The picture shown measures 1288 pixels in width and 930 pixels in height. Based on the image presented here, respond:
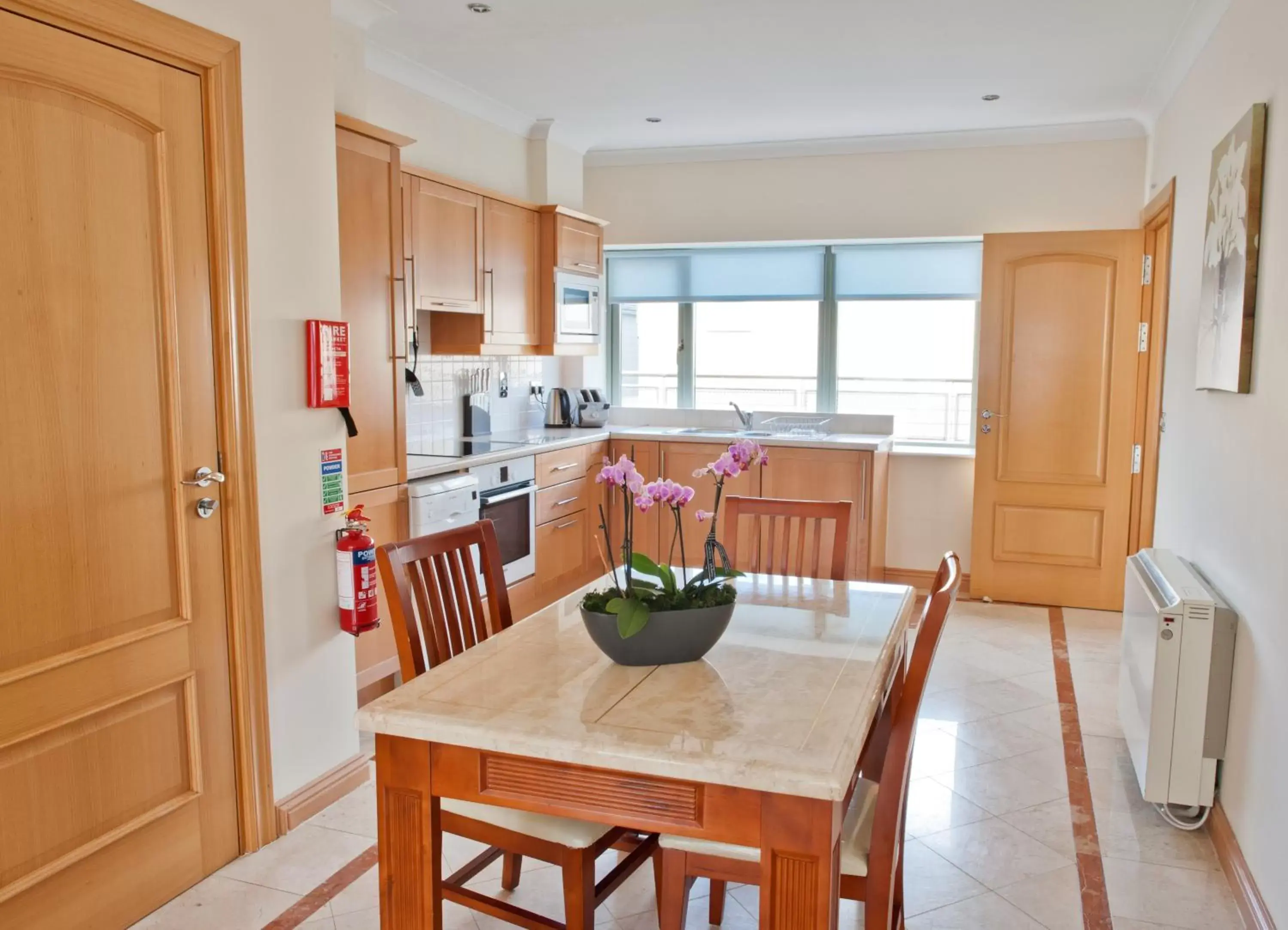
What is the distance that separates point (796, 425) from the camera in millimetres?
5898

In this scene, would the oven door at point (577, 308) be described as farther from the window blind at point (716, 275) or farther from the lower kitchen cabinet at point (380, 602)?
the lower kitchen cabinet at point (380, 602)

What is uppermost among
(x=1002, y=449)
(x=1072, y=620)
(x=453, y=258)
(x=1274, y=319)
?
(x=453, y=258)

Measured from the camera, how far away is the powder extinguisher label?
282 cm

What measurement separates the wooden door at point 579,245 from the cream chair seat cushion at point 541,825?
145 inches

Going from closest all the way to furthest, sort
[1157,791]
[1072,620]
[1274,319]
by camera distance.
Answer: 1. [1274,319]
2. [1157,791]
3. [1072,620]

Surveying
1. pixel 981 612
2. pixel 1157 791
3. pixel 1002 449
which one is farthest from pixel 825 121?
pixel 1157 791

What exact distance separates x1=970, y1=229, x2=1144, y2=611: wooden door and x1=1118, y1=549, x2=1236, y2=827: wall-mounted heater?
2.39m

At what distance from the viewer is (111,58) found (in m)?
2.12

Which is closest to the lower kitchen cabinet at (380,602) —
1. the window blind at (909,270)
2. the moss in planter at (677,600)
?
the moss in planter at (677,600)

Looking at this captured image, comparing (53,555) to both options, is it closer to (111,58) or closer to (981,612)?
(111,58)

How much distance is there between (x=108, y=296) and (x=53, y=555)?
581 millimetres

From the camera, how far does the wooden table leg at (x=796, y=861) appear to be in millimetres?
1396

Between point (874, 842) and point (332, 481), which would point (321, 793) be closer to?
point (332, 481)

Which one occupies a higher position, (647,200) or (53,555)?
(647,200)
